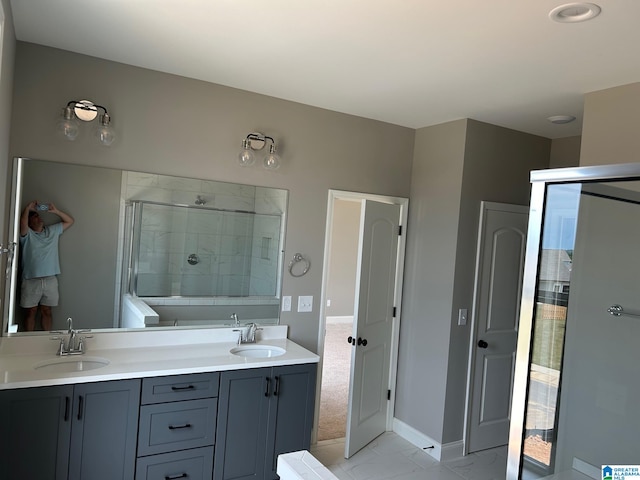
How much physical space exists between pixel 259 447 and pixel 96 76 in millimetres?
2486

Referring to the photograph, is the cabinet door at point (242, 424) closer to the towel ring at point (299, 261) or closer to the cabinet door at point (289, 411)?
the cabinet door at point (289, 411)

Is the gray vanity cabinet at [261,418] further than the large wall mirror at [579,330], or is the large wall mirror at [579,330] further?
the gray vanity cabinet at [261,418]

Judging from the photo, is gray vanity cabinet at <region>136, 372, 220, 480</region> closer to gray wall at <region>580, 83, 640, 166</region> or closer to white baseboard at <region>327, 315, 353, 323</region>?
gray wall at <region>580, 83, 640, 166</region>

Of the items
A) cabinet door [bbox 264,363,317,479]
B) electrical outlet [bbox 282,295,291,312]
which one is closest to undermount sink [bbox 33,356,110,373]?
cabinet door [bbox 264,363,317,479]

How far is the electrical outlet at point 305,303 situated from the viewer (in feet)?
11.6

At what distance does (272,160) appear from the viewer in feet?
10.7

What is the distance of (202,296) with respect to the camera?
3215mm

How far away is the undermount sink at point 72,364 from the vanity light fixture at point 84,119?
1.28 m

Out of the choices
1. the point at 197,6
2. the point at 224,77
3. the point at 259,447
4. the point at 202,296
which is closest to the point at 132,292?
the point at 202,296

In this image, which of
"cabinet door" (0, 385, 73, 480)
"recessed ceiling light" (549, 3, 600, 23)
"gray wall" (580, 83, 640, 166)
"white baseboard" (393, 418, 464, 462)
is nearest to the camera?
"recessed ceiling light" (549, 3, 600, 23)

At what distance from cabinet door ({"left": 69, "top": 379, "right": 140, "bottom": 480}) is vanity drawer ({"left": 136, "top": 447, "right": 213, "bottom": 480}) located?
2.9 inches

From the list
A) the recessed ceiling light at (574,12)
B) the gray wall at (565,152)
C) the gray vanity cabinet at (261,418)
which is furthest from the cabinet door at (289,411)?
the gray wall at (565,152)

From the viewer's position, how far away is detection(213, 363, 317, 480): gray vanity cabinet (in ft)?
9.02

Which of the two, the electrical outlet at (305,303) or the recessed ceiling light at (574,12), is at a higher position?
the recessed ceiling light at (574,12)
